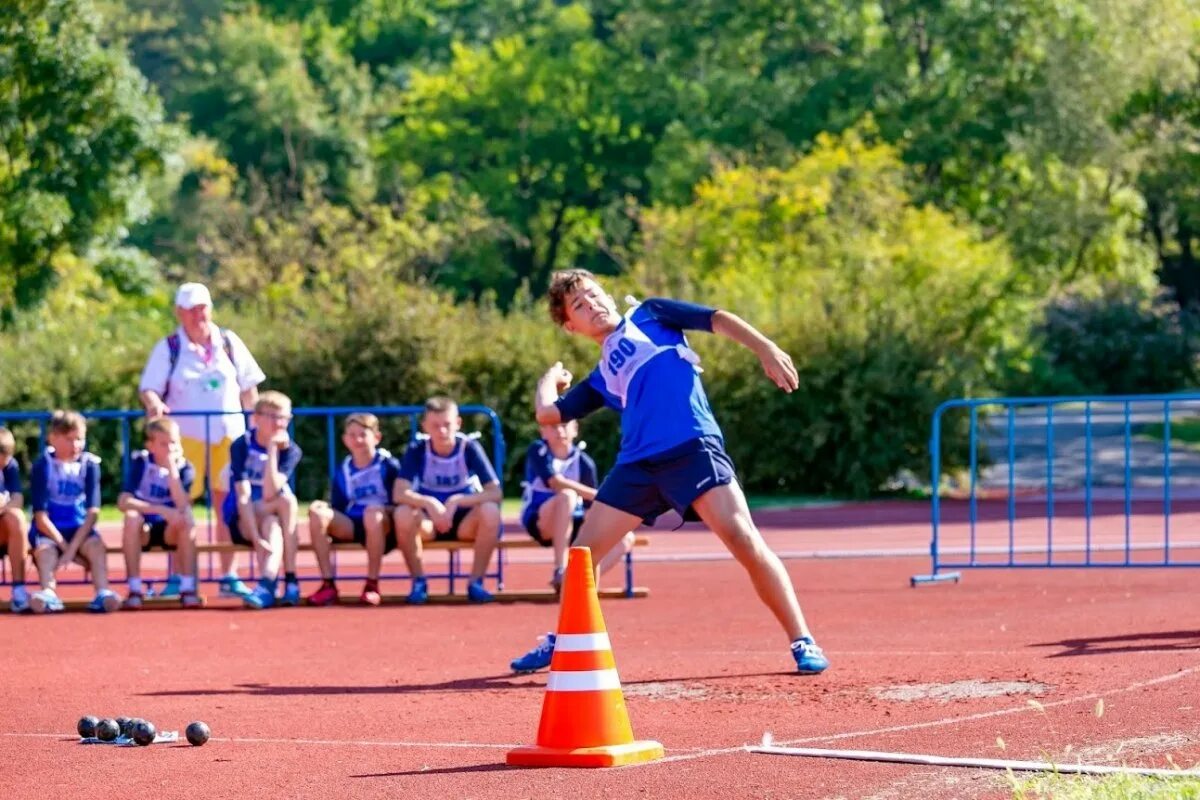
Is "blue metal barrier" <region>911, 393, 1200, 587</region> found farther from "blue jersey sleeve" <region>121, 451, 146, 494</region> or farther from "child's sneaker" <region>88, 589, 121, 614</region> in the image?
"child's sneaker" <region>88, 589, 121, 614</region>

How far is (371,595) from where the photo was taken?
47.5ft

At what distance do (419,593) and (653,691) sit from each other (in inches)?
211

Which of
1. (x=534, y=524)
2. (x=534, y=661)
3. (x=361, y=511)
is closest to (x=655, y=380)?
(x=534, y=661)

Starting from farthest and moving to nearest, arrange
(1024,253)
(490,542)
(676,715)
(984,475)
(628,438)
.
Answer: (1024,253)
(984,475)
(490,542)
(628,438)
(676,715)

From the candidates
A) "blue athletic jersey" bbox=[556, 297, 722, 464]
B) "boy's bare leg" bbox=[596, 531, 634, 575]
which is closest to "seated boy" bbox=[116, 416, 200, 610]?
"boy's bare leg" bbox=[596, 531, 634, 575]

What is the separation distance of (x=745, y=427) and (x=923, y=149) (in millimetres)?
23242

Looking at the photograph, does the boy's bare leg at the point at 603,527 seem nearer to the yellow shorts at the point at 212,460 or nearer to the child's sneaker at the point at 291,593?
the child's sneaker at the point at 291,593

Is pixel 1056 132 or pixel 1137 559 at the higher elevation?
pixel 1056 132

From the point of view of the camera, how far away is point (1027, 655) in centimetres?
1027

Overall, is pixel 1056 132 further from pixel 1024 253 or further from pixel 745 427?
pixel 745 427

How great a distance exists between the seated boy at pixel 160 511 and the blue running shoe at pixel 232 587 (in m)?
0.30

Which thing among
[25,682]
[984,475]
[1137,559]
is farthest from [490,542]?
[984,475]

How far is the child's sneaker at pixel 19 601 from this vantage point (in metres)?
14.1

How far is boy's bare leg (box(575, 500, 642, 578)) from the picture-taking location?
9.47 metres
